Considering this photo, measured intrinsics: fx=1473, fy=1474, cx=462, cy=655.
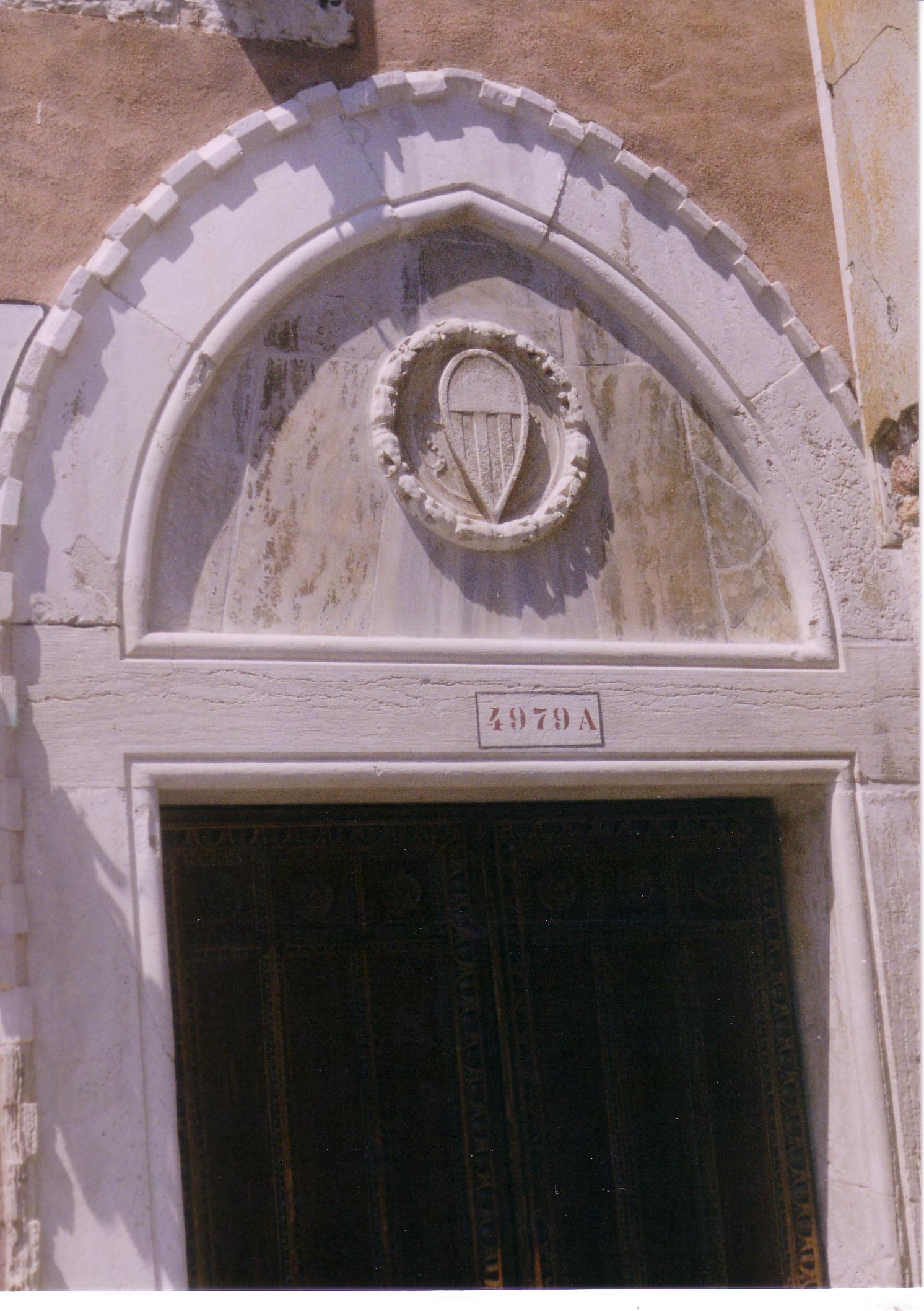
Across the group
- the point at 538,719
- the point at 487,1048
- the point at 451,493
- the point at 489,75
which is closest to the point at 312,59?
the point at 489,75

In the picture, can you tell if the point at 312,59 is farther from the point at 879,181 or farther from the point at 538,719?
the point at 538,719

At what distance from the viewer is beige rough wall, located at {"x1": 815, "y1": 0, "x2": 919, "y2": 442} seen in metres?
4.18

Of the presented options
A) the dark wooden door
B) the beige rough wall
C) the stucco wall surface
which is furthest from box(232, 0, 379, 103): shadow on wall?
the dark wooden door

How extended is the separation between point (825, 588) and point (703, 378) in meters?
0.70

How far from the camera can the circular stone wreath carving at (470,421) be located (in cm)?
397

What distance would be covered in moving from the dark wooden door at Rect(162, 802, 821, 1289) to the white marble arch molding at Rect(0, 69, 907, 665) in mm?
628

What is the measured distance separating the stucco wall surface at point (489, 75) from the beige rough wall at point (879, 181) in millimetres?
84

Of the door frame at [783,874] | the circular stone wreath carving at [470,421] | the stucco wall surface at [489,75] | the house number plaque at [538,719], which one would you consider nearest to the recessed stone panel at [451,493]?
the circular stone wreath carving at [470,421]

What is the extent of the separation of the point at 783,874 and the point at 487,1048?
1.03 meters

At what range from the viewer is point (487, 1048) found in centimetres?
398

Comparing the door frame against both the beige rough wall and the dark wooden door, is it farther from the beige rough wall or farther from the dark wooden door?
the beige rough wall

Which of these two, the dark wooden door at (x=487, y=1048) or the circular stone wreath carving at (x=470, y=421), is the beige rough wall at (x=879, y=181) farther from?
the dark wooden door at (x=487, y=1048)

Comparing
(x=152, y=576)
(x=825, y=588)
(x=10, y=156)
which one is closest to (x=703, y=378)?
(x=825, y=588)

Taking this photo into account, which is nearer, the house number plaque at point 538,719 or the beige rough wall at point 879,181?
the house number plaque at point 538,719
